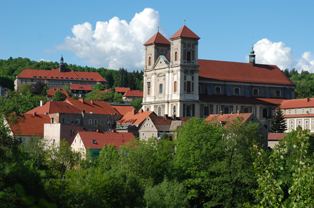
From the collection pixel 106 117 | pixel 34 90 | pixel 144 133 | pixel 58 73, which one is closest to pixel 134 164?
pixel 144 133

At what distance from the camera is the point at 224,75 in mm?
87250

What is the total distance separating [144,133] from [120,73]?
112283 mm

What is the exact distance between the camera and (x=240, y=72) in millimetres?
89500

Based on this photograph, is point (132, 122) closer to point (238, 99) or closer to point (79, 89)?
point (238, 99)

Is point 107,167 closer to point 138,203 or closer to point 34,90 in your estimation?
point 138,203

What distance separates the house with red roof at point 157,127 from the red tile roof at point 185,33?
16.7m

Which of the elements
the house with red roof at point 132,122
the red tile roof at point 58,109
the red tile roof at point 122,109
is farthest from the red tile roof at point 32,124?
the red tile roof at point 122,109

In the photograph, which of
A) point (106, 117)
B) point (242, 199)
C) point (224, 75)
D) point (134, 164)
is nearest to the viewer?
point (242, 199)

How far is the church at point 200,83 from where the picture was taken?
80812mm

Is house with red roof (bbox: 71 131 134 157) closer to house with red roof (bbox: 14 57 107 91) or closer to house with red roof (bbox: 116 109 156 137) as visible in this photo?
house with red roof (bbox: 116 109 156 137)

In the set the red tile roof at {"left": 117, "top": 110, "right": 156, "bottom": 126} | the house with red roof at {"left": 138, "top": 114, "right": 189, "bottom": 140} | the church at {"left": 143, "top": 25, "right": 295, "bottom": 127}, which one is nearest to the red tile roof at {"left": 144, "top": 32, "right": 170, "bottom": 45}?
the church at {"left": 143, "top": 25, "right": 295, "bottom": 127}

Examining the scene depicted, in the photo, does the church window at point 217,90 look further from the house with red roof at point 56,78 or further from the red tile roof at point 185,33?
the house with red roof at point 56,78

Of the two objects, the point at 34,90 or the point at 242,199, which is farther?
the point at 34,90

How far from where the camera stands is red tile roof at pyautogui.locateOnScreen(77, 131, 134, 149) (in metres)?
57.7
